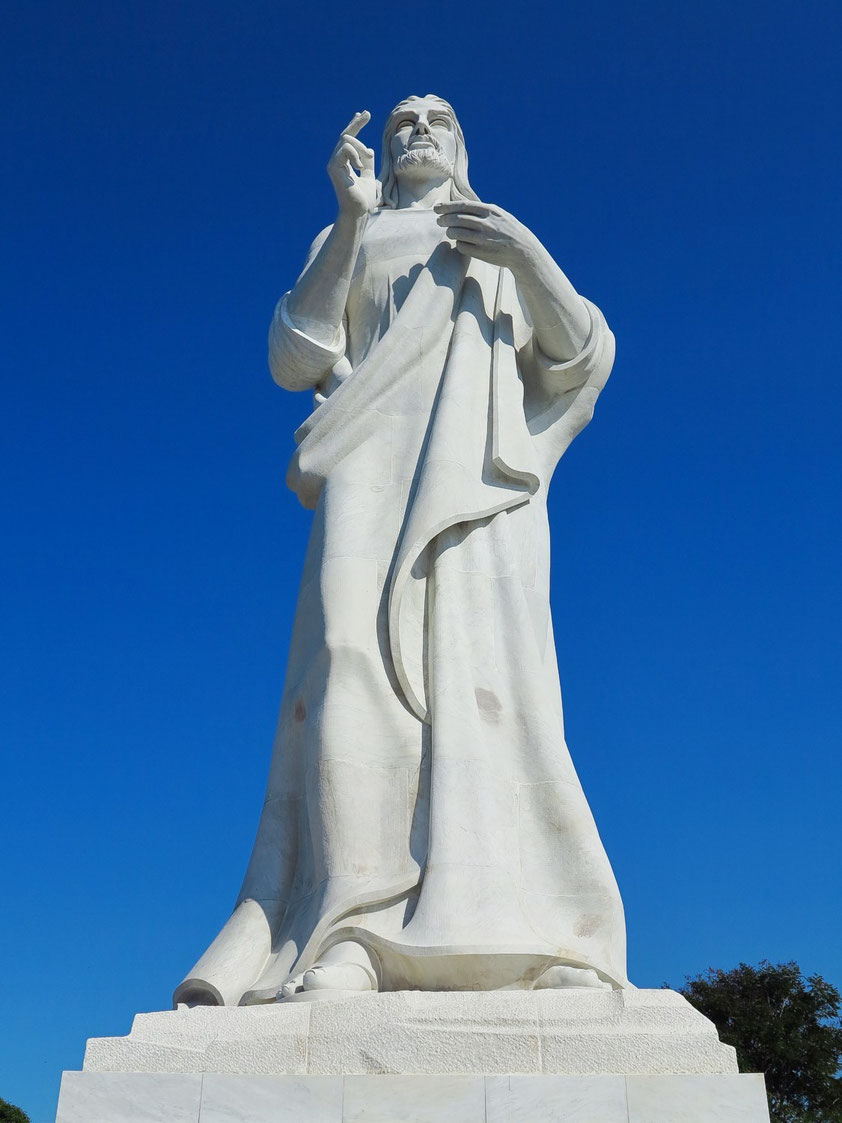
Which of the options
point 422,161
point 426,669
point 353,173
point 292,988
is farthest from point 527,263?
point 292,988

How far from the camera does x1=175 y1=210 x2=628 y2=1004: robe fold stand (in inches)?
230

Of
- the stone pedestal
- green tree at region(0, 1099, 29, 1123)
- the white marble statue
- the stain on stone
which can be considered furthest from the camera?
green tree at region(0, 1099, 29, 1123)

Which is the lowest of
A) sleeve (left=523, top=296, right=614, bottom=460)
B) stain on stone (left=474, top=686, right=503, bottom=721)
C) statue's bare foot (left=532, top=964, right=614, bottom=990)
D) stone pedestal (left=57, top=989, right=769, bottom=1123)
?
stone pedestal (left=57, top=989, right=769, bottom=1123)

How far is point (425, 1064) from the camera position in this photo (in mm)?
4785

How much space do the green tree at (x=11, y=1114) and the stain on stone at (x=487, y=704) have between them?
119ft

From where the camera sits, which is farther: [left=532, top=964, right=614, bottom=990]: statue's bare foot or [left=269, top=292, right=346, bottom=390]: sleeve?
[left=269, top=292, right=346, bottom=390]: sleeve

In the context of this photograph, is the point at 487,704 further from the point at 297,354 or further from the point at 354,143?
the point at 354,143

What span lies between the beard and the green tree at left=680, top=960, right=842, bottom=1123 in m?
24.1

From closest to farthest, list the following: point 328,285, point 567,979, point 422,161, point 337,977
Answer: point 337,977 → point 567,979 → point 328,285 → point 422,161

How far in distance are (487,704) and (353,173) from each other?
3.67 m

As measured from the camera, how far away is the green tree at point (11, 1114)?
36.2 m

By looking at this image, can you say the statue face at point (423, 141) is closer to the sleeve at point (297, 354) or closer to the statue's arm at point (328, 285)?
the statue's arm at point (328, 285)

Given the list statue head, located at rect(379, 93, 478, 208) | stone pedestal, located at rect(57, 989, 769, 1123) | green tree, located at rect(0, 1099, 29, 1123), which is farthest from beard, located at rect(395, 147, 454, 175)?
green tree, located at rect(0, 1099, 29, 1123)

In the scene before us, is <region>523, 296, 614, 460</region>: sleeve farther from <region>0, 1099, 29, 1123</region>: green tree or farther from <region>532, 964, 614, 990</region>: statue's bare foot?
<region>0, 1099, 29, 1123</region>: green tree
